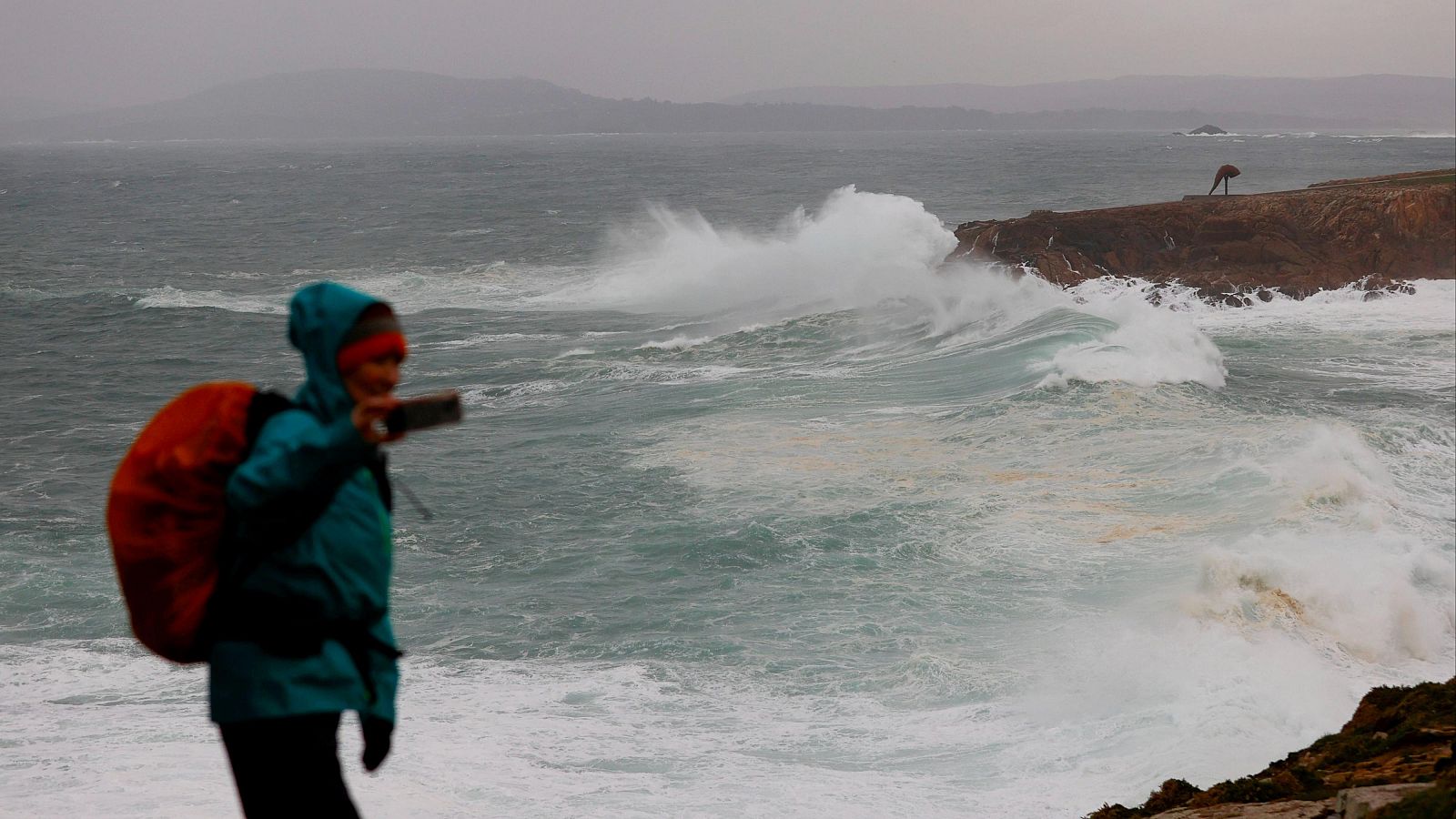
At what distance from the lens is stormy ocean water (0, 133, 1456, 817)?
7.81 metres

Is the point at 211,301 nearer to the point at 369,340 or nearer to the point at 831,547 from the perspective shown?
the point at 831,547

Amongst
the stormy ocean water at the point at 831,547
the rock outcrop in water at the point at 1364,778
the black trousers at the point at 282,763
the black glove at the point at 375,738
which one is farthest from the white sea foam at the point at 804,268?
the black trousers at the point at 282,763

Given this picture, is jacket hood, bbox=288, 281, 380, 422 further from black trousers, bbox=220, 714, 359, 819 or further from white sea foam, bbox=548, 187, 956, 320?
white sea foam, bbox=548, 187, 956, 320

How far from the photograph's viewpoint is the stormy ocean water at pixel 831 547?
25.6 feet

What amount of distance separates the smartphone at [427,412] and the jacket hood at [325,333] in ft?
0.56

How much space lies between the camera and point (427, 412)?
2002 millimetres

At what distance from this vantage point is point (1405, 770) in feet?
13.9

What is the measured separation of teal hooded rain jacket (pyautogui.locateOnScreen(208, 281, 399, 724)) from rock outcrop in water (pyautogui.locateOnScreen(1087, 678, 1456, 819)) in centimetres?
280

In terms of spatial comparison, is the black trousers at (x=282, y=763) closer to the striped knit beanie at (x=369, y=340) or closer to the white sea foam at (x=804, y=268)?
the striped knit beanie at (x=369, y=340)

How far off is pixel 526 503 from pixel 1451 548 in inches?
346

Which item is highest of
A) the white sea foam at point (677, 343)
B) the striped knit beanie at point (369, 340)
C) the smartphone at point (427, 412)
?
the striped knit beanie at point (369, 340)

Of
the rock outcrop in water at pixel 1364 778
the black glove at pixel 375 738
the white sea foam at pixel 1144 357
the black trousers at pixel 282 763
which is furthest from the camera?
the white sea foam at pixel 1144 357

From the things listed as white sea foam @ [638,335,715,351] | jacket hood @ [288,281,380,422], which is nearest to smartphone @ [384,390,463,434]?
jacket hood @ [288,281,380,422]

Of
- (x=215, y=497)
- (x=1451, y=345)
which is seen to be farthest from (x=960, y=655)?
(x=1451, y=345)
